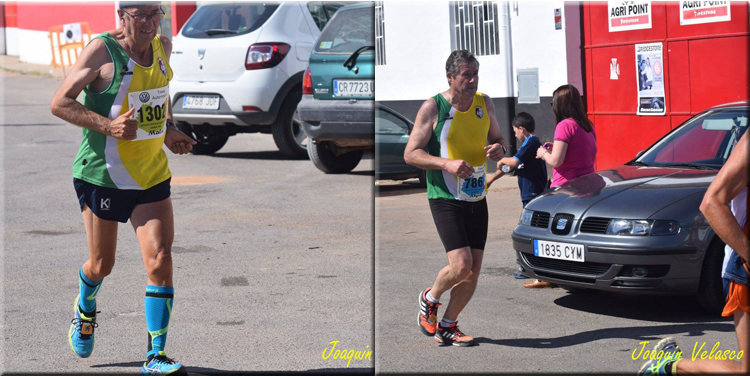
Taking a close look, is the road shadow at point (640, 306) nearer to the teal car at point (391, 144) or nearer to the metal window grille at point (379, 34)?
the teal car at point (391, 144)

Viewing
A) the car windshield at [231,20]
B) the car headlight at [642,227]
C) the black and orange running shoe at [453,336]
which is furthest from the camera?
the car windshield at [231,20]

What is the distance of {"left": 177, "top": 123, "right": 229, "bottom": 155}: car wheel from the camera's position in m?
13.7

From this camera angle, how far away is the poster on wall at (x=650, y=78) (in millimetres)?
3227

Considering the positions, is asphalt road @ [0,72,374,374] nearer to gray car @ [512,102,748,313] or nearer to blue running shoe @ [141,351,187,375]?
blue running shoe @ [141,351,187,375]

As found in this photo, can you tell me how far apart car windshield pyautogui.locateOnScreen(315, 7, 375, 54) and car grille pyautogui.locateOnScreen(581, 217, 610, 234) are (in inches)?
144

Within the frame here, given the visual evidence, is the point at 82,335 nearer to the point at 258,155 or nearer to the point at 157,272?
the point at 157,272

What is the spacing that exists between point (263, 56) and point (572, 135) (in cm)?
912

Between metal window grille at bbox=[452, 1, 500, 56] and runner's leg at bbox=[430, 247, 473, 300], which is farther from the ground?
metal window grille at bbox=[452, 1, 500, 56]

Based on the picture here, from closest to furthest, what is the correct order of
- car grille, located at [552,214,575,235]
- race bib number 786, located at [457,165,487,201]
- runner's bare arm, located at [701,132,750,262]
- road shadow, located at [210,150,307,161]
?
runner's bare arm, located at [701,132,750,262], car grille, located at [552,214,575,235], race bib number 786, located at [457,165,487,201], road shadow, located at [210,150,307,161]

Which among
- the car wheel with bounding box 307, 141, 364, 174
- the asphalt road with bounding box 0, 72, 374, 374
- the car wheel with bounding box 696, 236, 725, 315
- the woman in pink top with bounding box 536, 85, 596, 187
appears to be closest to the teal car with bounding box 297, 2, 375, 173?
the car wheel with bounding box 307, 141, 364, 174

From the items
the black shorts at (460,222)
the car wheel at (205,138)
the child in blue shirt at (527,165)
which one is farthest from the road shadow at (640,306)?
the car wheel at (205,138)

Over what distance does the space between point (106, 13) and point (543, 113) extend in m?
27.4

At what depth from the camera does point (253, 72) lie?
40.3 ft

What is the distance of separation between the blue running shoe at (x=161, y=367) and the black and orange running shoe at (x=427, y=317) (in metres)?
1.15
